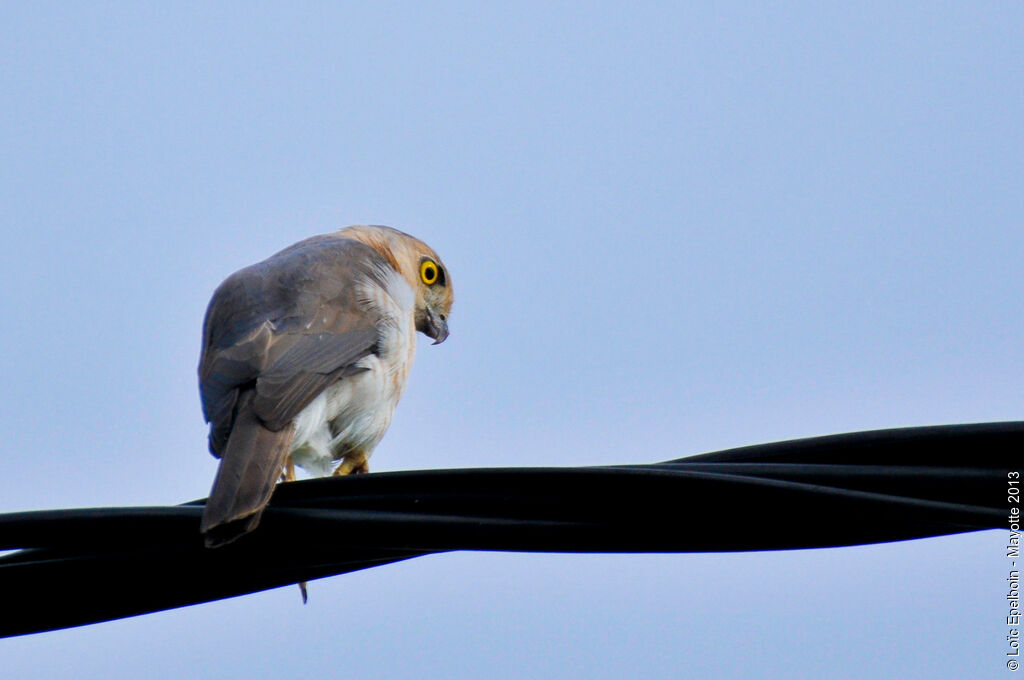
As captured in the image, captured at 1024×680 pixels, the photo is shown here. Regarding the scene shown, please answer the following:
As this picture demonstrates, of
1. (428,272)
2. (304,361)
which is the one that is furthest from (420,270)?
(304,361)

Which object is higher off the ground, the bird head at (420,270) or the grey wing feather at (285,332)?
the bird head at (420,270)

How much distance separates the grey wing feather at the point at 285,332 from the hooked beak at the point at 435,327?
3.81 ft

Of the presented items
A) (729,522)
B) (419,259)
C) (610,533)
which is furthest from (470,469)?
(419,259)

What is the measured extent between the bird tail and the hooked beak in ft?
10.1

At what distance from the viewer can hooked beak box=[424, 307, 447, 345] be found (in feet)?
25.0

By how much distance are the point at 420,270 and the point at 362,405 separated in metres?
2.12

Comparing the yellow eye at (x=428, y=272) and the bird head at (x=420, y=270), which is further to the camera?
the yellow eye at (x=428, y=272)

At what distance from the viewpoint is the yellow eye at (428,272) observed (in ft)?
24.7

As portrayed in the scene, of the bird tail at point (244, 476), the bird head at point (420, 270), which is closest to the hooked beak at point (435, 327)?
the bird head at point (420, 270)

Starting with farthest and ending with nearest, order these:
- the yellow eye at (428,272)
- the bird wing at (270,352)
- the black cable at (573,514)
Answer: the yellow eye at (428,272) < the bird wing at (270,352) < the black cable at (573,514)

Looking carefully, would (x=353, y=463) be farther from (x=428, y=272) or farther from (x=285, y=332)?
(x=428, y=272)

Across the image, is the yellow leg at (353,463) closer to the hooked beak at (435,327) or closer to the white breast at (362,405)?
the white breast at (362,405)

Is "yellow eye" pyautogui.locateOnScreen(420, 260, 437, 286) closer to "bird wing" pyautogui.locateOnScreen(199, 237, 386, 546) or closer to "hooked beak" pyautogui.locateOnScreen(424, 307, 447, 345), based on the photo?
"hooked beak" pyautogui.locateOnScreen(424, 307, 447, 345)

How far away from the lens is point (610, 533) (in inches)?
117
